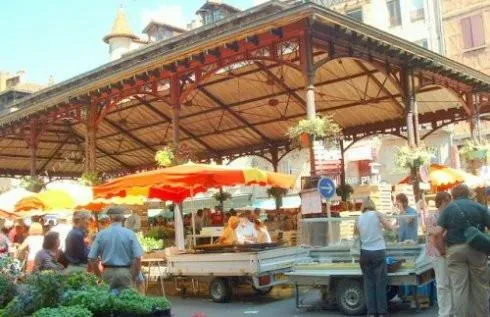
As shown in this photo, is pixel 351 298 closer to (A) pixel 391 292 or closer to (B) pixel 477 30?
(A) pixel 391 292

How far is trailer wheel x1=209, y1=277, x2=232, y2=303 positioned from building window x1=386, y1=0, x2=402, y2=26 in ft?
91.8

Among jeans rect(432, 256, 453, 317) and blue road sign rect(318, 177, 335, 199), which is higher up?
blue road sign rect(318, 177, 335, 199)

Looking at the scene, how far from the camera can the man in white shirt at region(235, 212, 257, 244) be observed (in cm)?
1246

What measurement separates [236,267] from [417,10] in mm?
27881

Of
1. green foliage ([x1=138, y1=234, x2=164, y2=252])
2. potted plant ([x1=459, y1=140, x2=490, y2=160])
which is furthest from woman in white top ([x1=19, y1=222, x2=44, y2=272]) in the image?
potted plant ([x1=459, y1=140, x2=490, y2=160])

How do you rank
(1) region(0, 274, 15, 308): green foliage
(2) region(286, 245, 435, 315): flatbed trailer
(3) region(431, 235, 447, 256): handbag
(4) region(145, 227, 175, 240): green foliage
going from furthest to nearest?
(4) region(145, 227, 175, 240): green foliage → (2) region(286, 245, 435, 315): flatbed trailer → (3) region(431, 235, 447, 256): handbag → (1) region(0, 274, 15, 308): green foliage

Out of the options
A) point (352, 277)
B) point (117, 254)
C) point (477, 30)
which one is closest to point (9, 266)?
point (117, 254)

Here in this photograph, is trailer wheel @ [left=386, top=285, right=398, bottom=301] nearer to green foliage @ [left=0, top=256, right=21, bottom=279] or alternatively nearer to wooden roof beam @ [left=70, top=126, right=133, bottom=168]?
green foliage @ [left=0, top=256, right=21, bottom=279]

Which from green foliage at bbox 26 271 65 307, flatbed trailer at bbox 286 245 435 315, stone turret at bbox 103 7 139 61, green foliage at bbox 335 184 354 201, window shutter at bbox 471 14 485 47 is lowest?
flatbed trailer at bbox 286 245 435 315

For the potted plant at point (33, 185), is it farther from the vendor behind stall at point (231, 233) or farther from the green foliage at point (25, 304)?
the green foliage at point (25, 304)

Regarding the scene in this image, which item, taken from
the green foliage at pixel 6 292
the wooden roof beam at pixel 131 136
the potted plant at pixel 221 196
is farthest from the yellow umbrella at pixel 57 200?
the potted plant at pixel 221 196

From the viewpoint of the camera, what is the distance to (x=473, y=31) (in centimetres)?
3148

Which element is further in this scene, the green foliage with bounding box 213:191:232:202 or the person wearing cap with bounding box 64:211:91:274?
the green foliage with bounding box 213:191:232:202

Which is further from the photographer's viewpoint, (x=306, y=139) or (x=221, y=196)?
(x=221, y=196)
